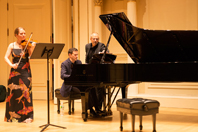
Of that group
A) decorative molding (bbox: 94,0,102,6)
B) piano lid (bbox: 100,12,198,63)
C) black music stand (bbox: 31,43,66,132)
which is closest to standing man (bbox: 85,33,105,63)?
piano lid (bbox: 100,12,198,63)

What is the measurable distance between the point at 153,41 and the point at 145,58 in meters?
0.32

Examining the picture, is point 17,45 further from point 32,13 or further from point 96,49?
point 32,13

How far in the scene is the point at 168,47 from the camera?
3.89m

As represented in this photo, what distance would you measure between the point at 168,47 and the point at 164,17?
8.11 ft

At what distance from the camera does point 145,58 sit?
13.4 ft

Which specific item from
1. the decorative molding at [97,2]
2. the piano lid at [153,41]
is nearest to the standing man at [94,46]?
the piano lid at [153,41]

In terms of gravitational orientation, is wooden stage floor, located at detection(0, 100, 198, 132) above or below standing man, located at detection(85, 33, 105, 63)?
below

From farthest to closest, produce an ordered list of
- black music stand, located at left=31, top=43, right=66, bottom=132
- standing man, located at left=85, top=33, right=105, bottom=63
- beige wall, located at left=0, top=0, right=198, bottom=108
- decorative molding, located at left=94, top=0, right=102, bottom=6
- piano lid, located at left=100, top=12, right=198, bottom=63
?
decorative molding, located at left=94, top=0, right=102, bottom=6, beige wall, located at left=0, top=0, right=198, bottom=108, standing man, located at left=85, top=33, right=105, bottom=63, piano lid, located at left=100, top=12, right=198, bottom=63, black music stand, located at left=31, top=43, right=66, bottom=132

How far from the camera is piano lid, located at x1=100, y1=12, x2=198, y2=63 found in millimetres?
3752

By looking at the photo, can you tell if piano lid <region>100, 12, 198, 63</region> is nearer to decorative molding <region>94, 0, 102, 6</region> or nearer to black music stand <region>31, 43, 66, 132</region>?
black music stand <region>31, 43, 66, 132</region>

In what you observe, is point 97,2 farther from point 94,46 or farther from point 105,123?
point 105,123

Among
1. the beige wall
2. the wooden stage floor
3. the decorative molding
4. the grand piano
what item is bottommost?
the wooden stage floor

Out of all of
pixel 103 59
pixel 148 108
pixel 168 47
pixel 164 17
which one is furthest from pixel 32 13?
pixel 148 108

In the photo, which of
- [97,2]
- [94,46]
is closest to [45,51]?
[94,46]
